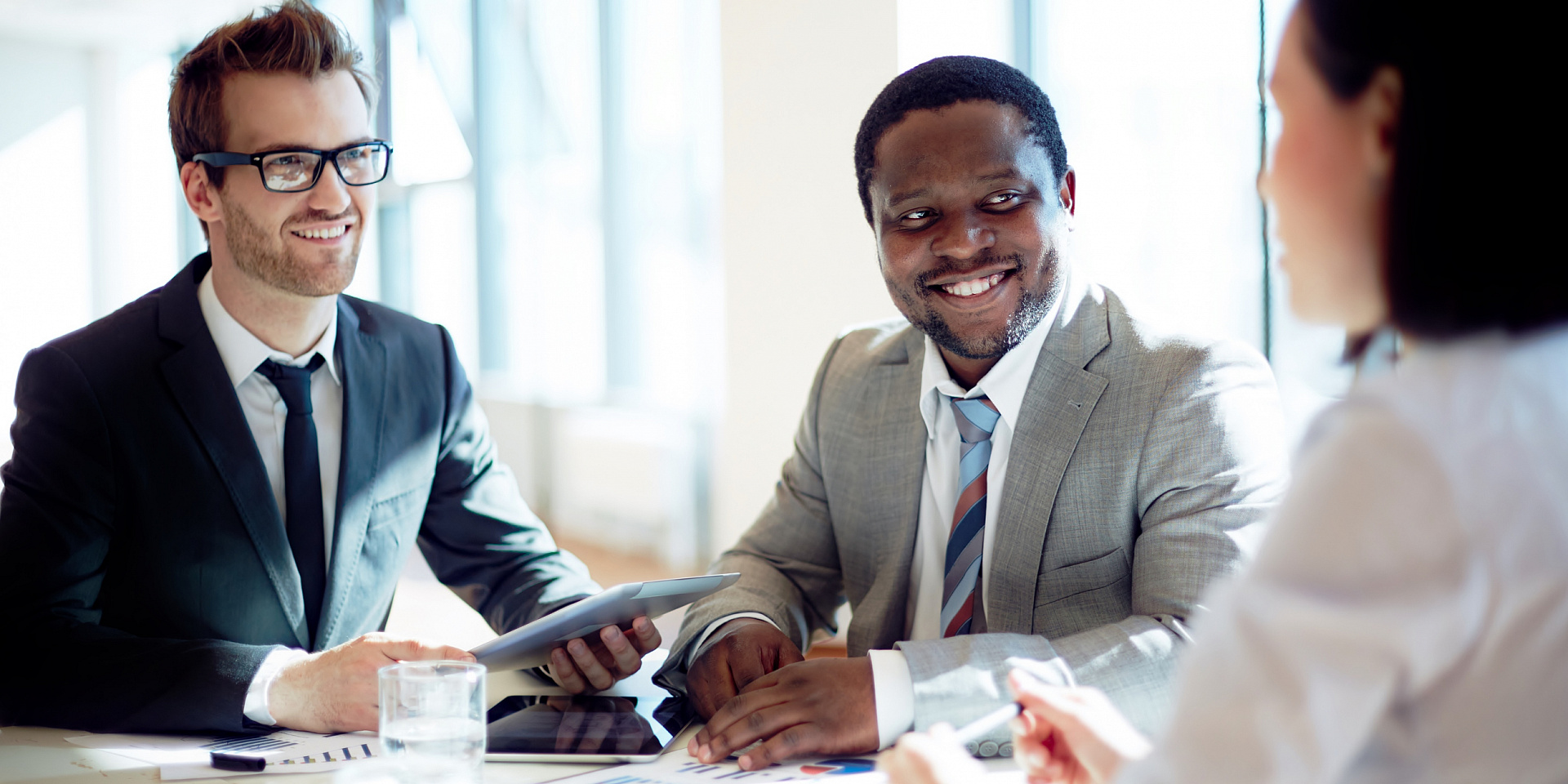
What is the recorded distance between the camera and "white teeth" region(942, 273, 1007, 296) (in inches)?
63.9

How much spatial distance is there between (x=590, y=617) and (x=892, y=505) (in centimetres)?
60

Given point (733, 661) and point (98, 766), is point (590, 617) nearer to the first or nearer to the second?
point (733, 661)

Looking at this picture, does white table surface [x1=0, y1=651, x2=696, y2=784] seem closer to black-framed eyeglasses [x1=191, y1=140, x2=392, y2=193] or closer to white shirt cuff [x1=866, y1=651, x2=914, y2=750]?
white shirt cuff [x1=866, y1=651, x2=914, y2=750]

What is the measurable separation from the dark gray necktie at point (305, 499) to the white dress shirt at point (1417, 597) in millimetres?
1433

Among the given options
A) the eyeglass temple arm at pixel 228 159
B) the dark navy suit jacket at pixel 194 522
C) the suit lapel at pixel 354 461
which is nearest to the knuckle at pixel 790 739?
the dark navy suit jacket at pixel 194 522

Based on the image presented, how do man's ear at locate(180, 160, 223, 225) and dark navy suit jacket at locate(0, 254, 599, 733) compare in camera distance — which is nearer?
dark navy suit jacket at locate(0, 254, 599, 733)

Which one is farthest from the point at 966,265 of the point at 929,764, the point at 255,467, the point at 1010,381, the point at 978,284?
the point at 255,467

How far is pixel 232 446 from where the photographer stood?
5.38 ft

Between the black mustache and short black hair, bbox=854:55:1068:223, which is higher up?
short black hair, bbox=854:55:1068:223

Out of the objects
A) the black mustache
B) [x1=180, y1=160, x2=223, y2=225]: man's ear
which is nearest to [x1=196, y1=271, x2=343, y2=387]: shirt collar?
[x1=180, y1=160, x2=223, y2=225]: man's ear

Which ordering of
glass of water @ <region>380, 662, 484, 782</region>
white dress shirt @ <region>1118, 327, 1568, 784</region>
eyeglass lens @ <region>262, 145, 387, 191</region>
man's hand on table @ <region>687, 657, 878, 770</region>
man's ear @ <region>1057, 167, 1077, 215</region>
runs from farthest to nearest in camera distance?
1. eyeglass lens @ <region>262, 145, 387, 191</region>
2. man's ear @ <region>1057, 167, 1077, 215</region>
3. man's hand on table @ <region>687, 657, 878, 770</region>
4. glass of water @ <region>380, 662, 484, 782</region>
5. white dress shirt @ <region>1118, 327, 1568, 784</region>

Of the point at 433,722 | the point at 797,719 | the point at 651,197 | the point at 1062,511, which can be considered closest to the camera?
the point at 433,722

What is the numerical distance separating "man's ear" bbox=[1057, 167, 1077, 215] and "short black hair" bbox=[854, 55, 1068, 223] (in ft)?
0.06

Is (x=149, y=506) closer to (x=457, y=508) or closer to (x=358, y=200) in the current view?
(x=457, y=508)
